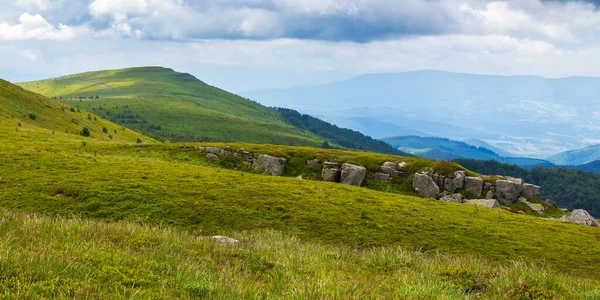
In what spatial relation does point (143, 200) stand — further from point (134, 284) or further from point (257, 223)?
point (134, 284)

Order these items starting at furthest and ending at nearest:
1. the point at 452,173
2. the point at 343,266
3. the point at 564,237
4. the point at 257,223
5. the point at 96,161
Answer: the point at 452,173, the point at 96,161, the point at 564,237, the point at 257,223, the point at 343,266

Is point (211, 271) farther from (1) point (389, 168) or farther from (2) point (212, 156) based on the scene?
(2) point (212, 156)

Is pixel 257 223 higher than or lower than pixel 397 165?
lower

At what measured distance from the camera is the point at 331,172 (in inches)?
1666

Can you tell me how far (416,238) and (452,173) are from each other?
66.5ft

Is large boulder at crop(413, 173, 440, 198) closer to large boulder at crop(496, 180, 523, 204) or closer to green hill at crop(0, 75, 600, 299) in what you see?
green hill at crop(0, 75, 600, 299)

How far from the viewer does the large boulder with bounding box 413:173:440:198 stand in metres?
39.8

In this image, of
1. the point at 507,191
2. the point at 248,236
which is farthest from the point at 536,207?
the point at 248,236

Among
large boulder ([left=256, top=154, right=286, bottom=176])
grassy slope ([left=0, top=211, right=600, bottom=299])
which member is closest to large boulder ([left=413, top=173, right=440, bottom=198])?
large boulder ([left=256, top=154, right=286, bottom=176])

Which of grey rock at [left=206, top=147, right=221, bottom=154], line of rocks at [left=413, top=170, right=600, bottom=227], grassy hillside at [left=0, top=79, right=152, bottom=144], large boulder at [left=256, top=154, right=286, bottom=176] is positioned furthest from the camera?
grassy hillside at [left=0, top=79, right=152, bottom=144]

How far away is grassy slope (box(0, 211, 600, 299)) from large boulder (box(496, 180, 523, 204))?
91.3 ft

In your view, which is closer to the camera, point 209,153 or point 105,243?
point 105,243

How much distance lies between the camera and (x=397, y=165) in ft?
143

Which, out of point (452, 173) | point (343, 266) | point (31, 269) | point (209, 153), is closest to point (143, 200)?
point (343, 266)
